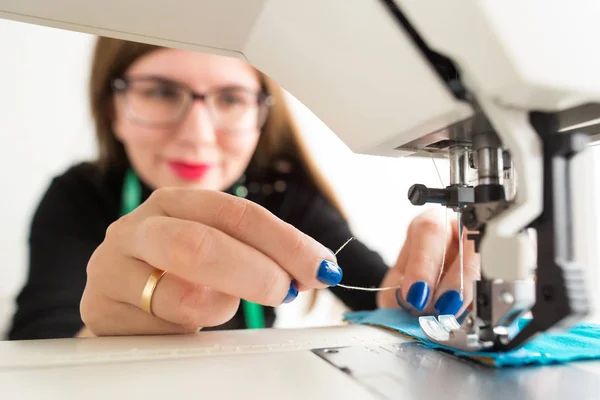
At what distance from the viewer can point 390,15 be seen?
0.38m

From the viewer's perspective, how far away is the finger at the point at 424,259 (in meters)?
0.74

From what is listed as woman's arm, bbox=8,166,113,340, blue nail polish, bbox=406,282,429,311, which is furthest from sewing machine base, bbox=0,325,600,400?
woman's arm, bbox=8,166,113,340

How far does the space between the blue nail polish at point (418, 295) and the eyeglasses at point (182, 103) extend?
2.60ft

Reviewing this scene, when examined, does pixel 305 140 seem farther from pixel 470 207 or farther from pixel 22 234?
pixel 470 207

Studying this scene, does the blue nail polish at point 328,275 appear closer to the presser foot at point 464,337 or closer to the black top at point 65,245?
the presser foot at point 464,337

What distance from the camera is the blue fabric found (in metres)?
0.46

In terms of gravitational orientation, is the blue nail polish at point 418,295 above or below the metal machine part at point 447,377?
above

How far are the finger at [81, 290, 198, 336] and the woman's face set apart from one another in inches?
23.5

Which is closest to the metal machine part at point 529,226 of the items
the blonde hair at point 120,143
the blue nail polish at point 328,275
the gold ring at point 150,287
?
the blue nail polish at point 328,275

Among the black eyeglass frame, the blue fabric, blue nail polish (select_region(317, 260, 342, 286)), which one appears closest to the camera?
the blue fabric

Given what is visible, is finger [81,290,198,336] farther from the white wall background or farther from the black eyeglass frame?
the black eyeglass frame

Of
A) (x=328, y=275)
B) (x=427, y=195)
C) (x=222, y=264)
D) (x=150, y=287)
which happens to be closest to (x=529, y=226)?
(x=427, y=195)

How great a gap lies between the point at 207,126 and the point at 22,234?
1.87 ft

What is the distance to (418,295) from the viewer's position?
0.73 meters
